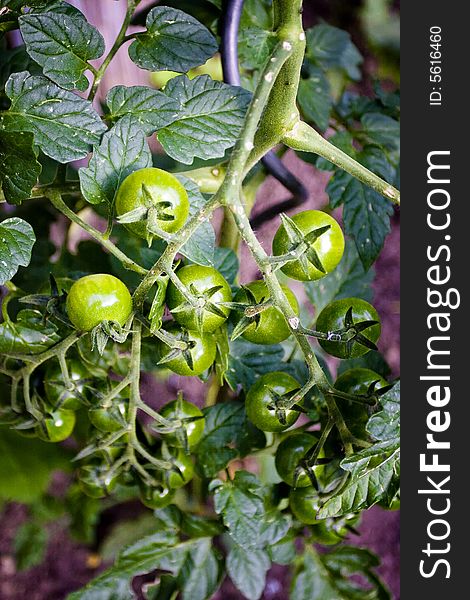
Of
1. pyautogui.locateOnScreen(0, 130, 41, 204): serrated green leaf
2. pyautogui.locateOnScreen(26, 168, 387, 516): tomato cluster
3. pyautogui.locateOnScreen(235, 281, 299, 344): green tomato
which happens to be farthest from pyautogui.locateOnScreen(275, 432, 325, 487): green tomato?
pyautogui.locateOnScreen(0, 130, 41, 204): serrated green leaf

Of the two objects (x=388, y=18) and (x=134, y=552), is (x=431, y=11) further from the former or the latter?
(x=388, y=18)

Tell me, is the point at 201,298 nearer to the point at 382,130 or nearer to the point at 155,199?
the point at 155,199

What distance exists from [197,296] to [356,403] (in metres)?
0.17

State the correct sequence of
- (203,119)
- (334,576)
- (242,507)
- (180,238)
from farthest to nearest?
1. (334,576)
2. (242,507)
3. (203,119)
4. (180,238)

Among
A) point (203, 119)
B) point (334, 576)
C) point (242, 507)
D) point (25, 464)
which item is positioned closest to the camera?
point (203, 119)

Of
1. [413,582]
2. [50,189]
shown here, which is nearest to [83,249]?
[50,189]

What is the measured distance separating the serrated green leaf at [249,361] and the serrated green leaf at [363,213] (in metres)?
0.13

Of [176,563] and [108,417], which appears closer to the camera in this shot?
[108,417]

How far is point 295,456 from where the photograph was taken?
1.87ft

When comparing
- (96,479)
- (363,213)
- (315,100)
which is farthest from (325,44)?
(96,479)

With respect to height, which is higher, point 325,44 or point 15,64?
point 325,44

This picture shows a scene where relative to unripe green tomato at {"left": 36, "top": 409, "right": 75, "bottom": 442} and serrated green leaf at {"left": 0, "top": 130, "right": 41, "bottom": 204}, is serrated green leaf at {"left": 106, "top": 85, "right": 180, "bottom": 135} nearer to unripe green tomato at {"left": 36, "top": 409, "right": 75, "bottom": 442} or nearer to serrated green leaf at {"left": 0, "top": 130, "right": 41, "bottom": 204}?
serrated green leaf at {"left": 0, "top": 130, "right": 41, "bottom": 204}

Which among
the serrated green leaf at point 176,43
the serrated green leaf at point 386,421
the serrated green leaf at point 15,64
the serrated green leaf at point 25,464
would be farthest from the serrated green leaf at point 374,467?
the serrated green leaf at point 25,464

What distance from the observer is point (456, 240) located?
576mm
